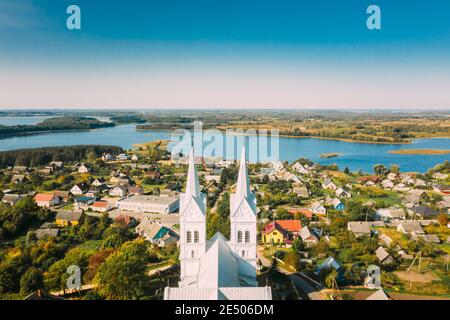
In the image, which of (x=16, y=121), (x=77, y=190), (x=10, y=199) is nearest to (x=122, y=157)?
(x=77, y=190)

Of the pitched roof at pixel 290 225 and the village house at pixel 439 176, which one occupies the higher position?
the village house at pixel 439 176

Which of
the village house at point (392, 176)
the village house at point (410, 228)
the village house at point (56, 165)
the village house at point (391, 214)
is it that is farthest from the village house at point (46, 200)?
the village house at point (392, 176)

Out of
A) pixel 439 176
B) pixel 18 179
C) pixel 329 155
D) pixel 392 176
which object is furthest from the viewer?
pixel 329 155

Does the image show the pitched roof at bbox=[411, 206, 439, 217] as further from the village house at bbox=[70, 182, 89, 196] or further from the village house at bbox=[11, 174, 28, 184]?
the village house at bbox=[11, 174, 28, 184]

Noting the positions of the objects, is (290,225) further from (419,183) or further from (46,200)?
(419,183)

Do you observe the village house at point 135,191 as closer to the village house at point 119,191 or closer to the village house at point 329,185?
the village house at point 119,191
